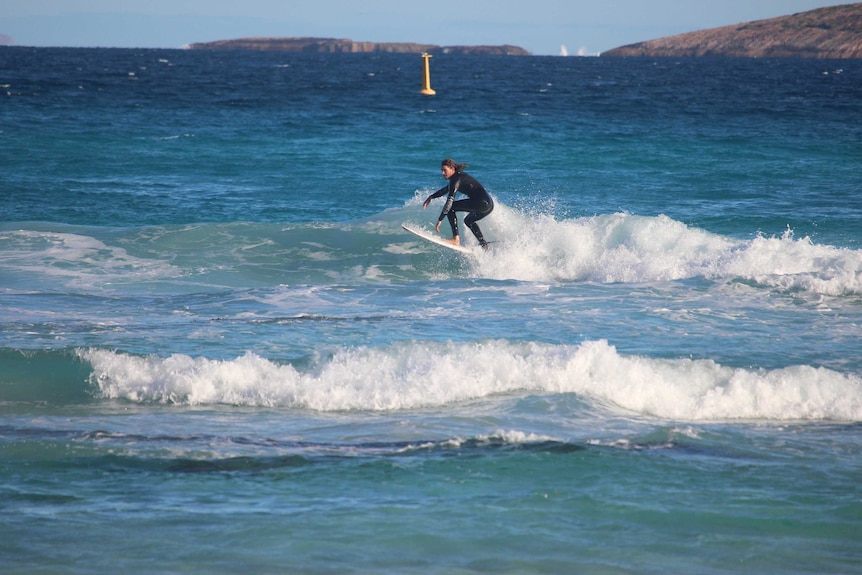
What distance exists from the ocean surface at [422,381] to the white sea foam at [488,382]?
0.09 feet

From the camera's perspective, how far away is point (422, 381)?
26.3 ft

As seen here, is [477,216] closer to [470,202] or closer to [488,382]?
[470,202]

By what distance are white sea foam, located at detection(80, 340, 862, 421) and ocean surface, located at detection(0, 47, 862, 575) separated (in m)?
0.03

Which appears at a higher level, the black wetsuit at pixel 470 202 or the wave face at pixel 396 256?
the black wetsuit at pixel 470 202

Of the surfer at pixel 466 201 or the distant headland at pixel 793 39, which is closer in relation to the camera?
the surfer at pixel 466 201

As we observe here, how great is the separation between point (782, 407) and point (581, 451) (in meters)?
2.30

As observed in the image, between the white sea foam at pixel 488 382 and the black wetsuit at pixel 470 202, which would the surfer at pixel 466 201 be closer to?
the black wetsuit at pixel 470 202

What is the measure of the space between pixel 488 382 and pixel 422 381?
61 cm

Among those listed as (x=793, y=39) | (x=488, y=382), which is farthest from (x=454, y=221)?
(x=793, y=39)

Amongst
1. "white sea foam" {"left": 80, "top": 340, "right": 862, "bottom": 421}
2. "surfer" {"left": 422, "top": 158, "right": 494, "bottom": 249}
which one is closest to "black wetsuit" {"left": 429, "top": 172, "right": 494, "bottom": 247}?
"surfer" {"left": 422, "top": 158, "right": 494, "bottom": 249}

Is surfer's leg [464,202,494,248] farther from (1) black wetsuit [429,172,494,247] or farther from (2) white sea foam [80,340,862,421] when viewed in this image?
(2) white sea foam [80,340,862,421]

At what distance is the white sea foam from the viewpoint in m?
7.67

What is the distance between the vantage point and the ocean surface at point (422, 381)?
5.25 metres

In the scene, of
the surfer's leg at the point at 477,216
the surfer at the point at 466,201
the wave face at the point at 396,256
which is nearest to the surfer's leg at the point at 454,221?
the surfer at the point at 466,201
